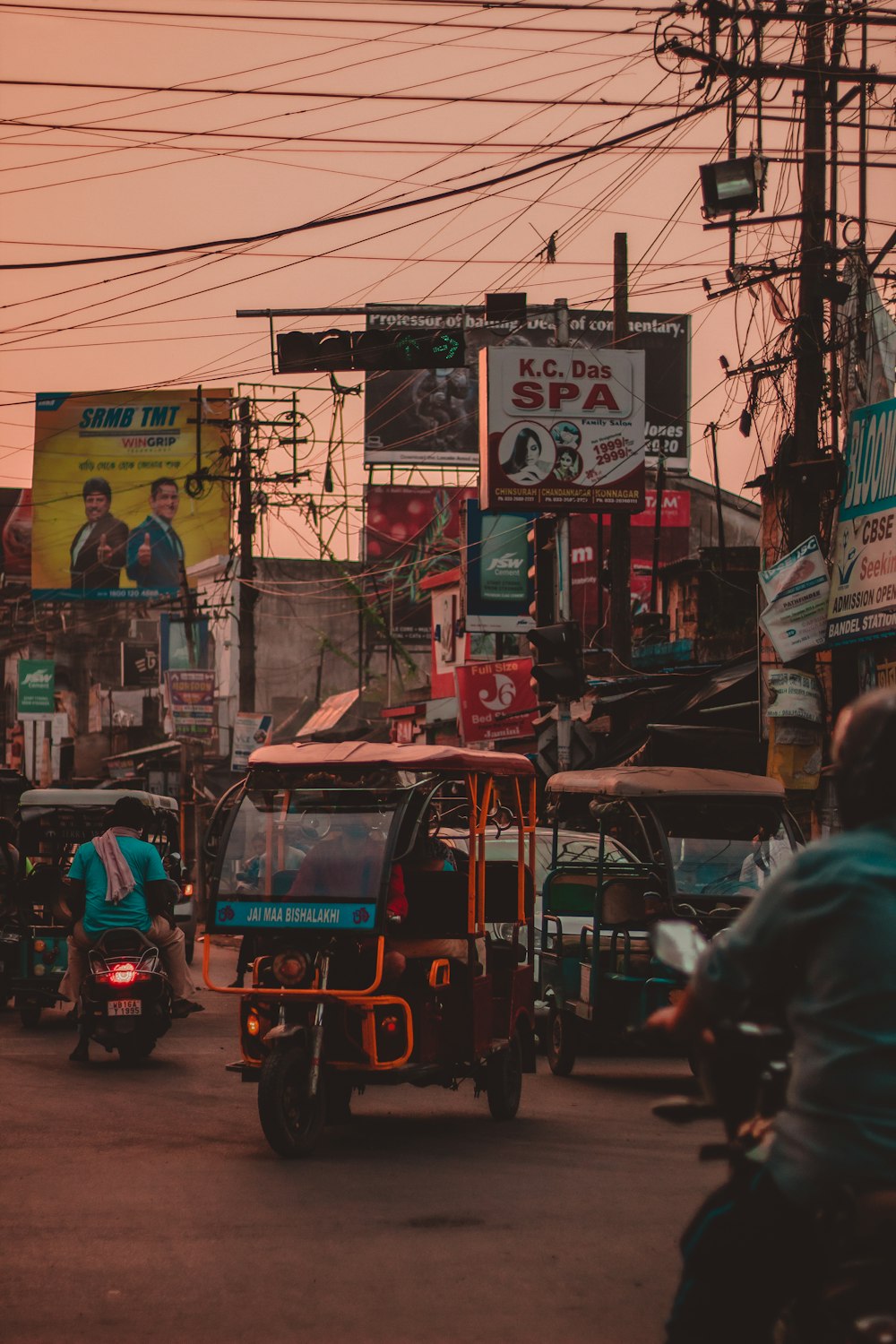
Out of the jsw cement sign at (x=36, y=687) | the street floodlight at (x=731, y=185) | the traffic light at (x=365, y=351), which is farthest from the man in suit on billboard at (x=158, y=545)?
the street floodlight at (x=731, y=185)

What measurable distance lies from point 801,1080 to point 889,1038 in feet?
0.64

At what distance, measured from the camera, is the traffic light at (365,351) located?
792 inches

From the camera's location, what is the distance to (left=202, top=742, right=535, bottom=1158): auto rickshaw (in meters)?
9.38

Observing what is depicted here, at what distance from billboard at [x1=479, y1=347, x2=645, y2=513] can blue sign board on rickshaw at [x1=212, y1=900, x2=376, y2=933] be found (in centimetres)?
1309

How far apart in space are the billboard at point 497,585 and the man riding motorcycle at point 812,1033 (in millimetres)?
29089

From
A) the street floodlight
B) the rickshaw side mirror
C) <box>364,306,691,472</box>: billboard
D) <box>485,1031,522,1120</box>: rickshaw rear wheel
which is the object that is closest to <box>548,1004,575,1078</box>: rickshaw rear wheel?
<box>485,1031,522,1120</box>: rickshaw rear wheel

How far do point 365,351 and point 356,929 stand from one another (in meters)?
12.3

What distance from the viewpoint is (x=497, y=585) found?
33.2 m

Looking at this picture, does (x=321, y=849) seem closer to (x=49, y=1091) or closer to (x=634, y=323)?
(x=49, y=1091)

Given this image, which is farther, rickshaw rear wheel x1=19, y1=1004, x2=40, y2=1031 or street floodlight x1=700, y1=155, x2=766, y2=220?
street floodlight x1=700, y1=155, x2=766, y2=220

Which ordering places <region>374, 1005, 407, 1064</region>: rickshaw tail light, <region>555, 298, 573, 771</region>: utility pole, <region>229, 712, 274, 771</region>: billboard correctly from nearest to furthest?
<region>374, 1005, 407, 1064</region>: rickshaw tail light
<region>555, 298, 573, 771</region>: utility pole
<region>229, 712, 274, 771</region>: billboard

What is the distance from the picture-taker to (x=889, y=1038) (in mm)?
3012

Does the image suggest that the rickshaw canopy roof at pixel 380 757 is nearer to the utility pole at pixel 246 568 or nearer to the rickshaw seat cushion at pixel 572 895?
the rickshaw seat cushion at pixel 572 895

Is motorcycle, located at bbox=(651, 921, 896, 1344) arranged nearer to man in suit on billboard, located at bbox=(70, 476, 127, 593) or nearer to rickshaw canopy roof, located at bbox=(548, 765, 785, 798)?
rickshaw canopy roof, located at bbox=(548, 765, 785, 798)
